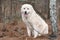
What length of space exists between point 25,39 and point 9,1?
18.7 ft

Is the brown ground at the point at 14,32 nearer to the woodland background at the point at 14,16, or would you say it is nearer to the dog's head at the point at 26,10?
the woodland background at the point at 14,16

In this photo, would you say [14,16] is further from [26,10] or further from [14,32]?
[26,10]

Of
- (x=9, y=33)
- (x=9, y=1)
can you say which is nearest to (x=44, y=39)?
(x=9, y=33)

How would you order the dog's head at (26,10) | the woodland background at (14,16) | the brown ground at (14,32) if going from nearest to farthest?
the dog's head at (26,10)
the brown ground at (14,32)
the woodland background at (14,16)

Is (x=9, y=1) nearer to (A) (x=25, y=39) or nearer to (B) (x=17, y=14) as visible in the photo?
(B) (x=17, y=14)

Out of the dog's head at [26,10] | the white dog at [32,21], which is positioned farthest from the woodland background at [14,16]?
the dog's head at [26,10]

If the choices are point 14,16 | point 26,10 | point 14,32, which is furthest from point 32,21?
point 14,16

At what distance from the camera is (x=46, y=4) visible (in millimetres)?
15180

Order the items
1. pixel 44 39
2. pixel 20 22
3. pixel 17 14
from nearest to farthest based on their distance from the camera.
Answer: pixel 44 39
pixel 20 22
pixel 17 14

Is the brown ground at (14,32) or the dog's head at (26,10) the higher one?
the dog's head at (26,10)

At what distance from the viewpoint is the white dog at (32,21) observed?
978cm

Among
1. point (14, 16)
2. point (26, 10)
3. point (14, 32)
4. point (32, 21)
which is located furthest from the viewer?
point (14, 16)

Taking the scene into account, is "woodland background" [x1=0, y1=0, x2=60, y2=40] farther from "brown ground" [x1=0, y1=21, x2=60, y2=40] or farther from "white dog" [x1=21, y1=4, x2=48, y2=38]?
"white dog" [x1=21, y1=4, x2=48, y2=38]

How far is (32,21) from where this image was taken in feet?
32.6
